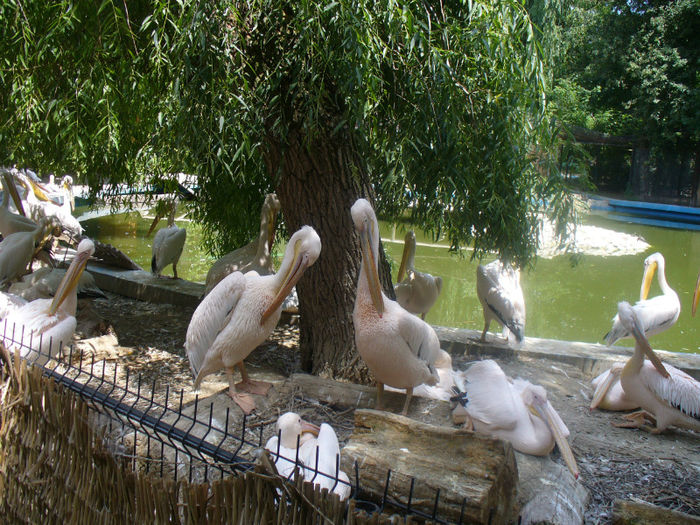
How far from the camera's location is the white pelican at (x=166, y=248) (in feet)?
20.9

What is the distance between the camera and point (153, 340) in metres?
4.78

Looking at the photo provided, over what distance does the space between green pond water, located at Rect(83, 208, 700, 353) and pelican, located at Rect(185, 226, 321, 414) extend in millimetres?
2742

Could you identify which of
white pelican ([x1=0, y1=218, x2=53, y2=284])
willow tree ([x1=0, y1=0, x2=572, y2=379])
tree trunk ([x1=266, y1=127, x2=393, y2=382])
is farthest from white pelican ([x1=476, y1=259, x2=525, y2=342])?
white pelican ([x1=0, y1=218, x2=53, y2=284])

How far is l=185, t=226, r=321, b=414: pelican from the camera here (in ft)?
10.4

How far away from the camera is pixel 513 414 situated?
9.37 ft

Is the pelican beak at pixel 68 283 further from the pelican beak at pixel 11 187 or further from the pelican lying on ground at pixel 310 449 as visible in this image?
the pelican beak at pixel 11 187

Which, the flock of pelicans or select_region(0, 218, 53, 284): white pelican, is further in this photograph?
select_region(0, 218, 53, 284): white pelican

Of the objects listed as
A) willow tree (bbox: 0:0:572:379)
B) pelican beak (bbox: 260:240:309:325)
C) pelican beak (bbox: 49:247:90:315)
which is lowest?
pelican beak (bbox: 49:247:90:315)

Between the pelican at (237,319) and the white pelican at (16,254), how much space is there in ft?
10.4

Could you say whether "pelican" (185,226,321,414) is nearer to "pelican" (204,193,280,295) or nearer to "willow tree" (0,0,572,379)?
"willow tree" (0,0,572,379)

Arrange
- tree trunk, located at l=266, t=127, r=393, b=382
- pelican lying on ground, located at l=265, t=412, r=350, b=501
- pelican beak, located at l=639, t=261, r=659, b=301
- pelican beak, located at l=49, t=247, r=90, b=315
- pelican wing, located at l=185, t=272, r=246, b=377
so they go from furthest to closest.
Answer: pelican beak, located at l=639, t=261, r=659, b=301 → pelican beak, located at l=49, t=247, r=90, b=315 → tree trunk, located at l=266, t=127, r=393, b=382 → pelican wing, located at l=185, t=272, r=246, b=377 → pelican lying on ground, located at l=265, t=412, r=350, b=501

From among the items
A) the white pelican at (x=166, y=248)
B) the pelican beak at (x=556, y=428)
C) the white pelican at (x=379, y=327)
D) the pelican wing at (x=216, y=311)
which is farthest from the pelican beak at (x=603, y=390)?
the white pelican at (x=166, y=248)

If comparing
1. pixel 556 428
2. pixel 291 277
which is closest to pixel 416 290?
pixel 291 277

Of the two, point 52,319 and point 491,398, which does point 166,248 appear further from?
point 491,398
